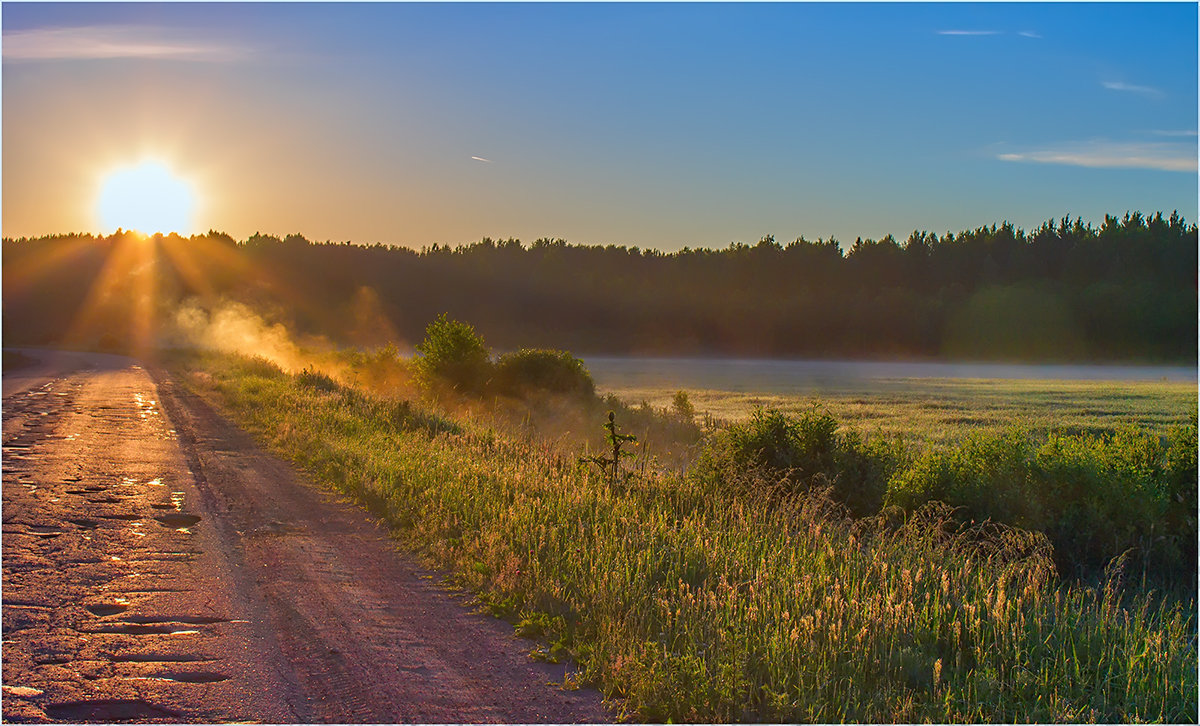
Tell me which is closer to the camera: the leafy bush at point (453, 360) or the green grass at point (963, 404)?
the green grass at point (963, 404)

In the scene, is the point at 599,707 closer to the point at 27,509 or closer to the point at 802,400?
the point at 27,509

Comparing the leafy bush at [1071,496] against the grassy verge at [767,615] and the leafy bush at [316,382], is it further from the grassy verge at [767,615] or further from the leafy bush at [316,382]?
the leafy bush at [316,382]

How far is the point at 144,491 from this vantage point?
12.0m

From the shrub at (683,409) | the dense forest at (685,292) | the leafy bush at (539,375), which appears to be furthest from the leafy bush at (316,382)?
the dense forest at (685,292)

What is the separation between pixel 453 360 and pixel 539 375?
345 centimetres

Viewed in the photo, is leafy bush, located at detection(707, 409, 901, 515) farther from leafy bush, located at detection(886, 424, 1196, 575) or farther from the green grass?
the green grass

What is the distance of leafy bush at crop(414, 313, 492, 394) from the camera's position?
34.7 metres

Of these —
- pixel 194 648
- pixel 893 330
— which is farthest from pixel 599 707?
pixel 893 330

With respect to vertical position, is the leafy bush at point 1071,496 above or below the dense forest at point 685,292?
below

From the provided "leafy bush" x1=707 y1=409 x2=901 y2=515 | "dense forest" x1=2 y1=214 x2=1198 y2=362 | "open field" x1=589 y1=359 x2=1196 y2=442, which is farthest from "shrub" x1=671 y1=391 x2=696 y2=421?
"dense forest" x1=2 y1=214 x2=1198 y2=362

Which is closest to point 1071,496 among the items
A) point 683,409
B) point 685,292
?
point 683,409

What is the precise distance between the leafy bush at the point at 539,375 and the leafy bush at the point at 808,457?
19874 mm

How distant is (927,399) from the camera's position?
146 feet

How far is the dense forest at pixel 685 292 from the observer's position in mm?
95688
